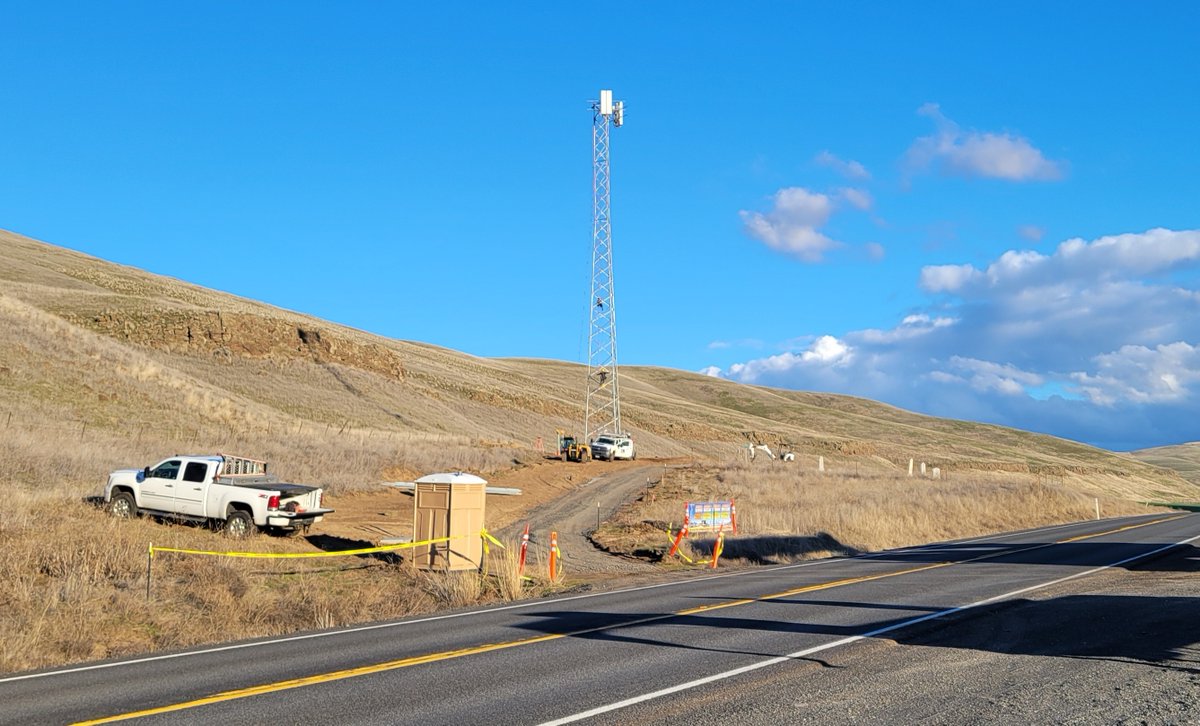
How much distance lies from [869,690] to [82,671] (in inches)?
338

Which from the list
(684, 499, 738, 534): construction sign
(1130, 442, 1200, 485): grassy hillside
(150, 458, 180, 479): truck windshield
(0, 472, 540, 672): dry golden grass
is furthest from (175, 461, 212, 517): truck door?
(1130, 442, 1200, 485): grassy hillside

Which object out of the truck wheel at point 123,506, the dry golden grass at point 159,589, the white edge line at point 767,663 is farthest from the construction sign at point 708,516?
the truck wheel at point 123,506

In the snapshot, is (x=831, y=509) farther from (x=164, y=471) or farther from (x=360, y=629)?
(x=360, y=629)

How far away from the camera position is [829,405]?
166m

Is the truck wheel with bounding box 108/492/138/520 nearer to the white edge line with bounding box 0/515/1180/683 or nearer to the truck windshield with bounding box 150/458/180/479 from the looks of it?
the truck windshield with bounding box 150/458/180/479

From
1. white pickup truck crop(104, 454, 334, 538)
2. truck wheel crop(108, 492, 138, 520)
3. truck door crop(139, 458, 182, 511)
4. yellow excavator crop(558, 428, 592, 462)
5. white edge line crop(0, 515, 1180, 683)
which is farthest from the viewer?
yellow excavator crop(558, 428, 592, 462)

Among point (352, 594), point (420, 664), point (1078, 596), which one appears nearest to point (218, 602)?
point (352, 594)

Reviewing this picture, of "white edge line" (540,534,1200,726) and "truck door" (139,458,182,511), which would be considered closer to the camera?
"white edge line" (540,534,1200,726)

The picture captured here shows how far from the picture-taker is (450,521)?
69.3 feet

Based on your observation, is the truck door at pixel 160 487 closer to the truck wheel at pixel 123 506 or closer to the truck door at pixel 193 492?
the truck door at pixel 193 492

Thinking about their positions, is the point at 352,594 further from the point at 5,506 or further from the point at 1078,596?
the point at 1078,596

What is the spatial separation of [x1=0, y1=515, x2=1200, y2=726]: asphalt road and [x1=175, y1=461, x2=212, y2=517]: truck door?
9.90 meters

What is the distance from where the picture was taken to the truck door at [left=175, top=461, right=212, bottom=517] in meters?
22.7

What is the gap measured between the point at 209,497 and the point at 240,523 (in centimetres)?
101
